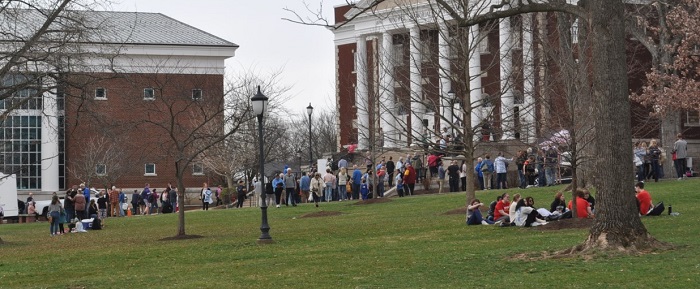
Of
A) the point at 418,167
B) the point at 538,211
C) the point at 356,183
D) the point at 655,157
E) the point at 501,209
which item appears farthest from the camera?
the point at 418,167

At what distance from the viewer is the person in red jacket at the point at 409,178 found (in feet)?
168

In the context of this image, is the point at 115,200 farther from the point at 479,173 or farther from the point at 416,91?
the point at 479,173

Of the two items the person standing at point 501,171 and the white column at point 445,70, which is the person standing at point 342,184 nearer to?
the white column at point 445,70

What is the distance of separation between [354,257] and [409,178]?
2791 centimetres

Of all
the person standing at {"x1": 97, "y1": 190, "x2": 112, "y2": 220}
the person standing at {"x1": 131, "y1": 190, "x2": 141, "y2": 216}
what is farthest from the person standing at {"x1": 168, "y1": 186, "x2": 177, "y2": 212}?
the person standing at {"x1": 97, "y1": 190, "x2": 112, "y2": 220}

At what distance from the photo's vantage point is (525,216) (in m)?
28.8

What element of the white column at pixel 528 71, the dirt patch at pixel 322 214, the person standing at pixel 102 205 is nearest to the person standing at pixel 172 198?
the person standing at pixel 102 205

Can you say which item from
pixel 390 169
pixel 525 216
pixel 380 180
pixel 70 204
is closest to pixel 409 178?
pixel 380 180

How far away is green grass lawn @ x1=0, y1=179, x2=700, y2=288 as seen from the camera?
18703mm

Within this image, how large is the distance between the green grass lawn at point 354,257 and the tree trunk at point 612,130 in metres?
0.74

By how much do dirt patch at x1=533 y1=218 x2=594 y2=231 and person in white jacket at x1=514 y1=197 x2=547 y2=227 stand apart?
39cm

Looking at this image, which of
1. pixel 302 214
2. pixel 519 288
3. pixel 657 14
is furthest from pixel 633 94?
pixel 519 288

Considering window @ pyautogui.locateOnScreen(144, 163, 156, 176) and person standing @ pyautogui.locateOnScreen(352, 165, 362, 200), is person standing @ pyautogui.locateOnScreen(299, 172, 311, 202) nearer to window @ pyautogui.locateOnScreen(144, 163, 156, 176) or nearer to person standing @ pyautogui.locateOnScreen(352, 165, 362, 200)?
person standing @ pyautogui.locateOnScreen(352, 165, 362, 200)

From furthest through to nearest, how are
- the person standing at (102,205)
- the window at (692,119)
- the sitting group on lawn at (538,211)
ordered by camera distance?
the window at (692,119), the person standing at (102,205), the sitting group on lawn at (538,211)
